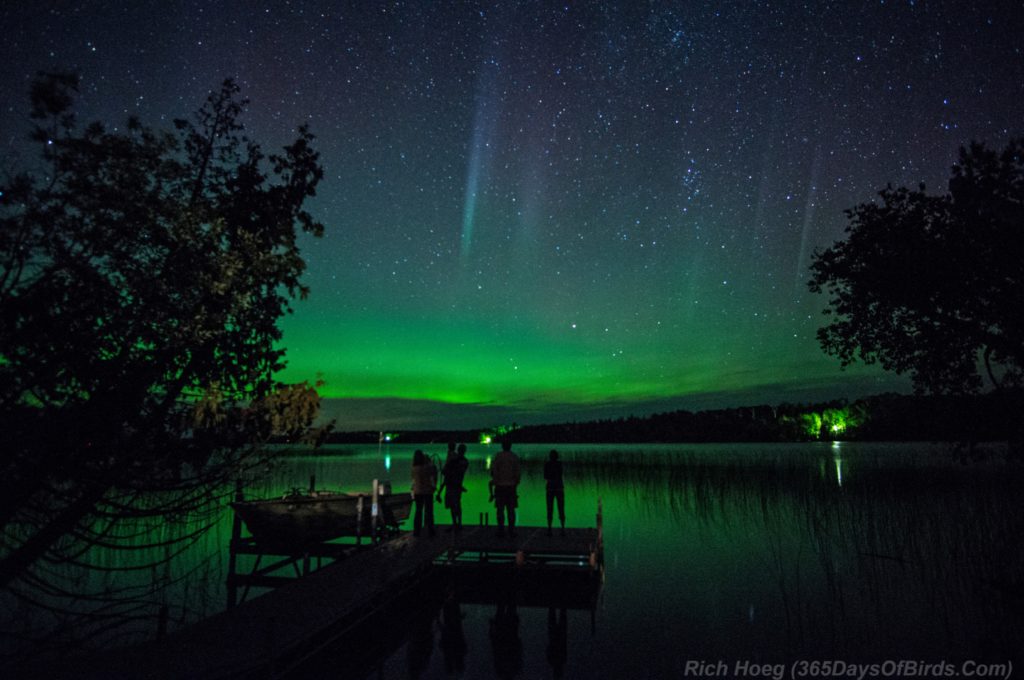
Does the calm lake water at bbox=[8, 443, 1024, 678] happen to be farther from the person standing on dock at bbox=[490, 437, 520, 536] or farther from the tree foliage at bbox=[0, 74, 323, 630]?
the tree foliage at bbox=[0, 74, 323, 630]

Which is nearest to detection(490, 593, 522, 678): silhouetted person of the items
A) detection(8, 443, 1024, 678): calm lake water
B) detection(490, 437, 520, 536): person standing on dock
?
detection(8, 443, 1024, 678): calm lake water

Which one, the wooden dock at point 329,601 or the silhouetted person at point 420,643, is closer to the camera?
the wooden dock at point 329,601

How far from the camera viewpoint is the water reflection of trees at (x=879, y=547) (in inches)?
474

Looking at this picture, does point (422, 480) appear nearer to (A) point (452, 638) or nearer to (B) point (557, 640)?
(A) point (452, 638)

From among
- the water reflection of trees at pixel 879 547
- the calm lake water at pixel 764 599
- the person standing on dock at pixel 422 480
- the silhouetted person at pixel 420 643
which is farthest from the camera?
the person standing on dock at pixel 422 480

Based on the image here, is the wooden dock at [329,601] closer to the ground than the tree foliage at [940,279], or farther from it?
closer to the ground

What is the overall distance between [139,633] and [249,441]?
291 inches

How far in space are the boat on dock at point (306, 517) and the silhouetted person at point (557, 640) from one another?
6.20m

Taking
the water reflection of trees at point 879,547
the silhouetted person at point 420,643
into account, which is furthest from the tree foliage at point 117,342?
the water reflection of trees at point 879,547

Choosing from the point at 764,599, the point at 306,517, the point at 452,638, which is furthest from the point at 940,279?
the point at 306,517

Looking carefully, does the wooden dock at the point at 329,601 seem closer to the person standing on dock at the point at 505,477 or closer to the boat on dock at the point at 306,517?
the person standing on dock at the point at 505,477

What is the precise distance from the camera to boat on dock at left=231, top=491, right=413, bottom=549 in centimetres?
1706

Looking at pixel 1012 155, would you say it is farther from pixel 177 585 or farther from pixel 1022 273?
pixel 177 585

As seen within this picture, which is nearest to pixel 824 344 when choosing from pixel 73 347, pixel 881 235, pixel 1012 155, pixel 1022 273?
pixel 881 235
